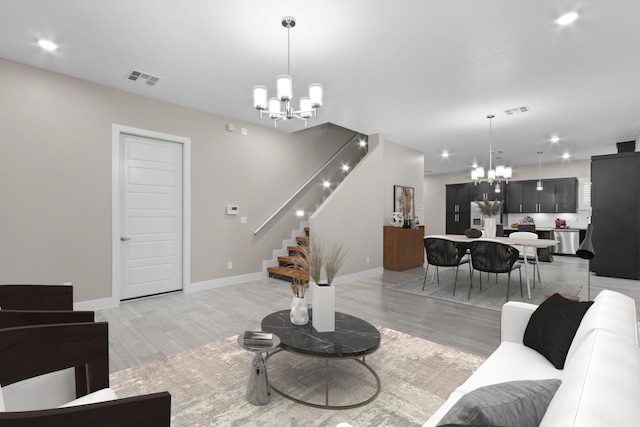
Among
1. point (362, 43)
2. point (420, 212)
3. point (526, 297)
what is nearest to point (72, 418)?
point (362, 43)

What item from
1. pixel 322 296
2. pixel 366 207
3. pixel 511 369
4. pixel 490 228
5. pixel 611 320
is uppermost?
pixel 366 207

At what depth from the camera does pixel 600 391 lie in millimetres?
786

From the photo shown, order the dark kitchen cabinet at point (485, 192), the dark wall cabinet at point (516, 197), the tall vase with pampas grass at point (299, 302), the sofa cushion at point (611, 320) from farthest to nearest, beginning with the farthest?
the dark kitchen cabinet at point (485, 192)
the dark wall cabinet at point (516, 197)
the tall vase with pampas grass at point (299, 302)
the sofa cushion at point (611, 320)

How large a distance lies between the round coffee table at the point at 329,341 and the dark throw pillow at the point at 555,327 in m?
0.94

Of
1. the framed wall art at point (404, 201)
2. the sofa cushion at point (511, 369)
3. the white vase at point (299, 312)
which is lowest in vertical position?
the sofa cushion at point (511, 369)

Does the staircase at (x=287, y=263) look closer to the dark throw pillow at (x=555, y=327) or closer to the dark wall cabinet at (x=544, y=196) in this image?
the dark throw pillow at (x=555, y=327)

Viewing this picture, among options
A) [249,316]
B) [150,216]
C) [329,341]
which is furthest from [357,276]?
[329,341]

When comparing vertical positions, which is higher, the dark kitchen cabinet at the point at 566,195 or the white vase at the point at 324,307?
the dark kitchen cabinet at the point at 566,195

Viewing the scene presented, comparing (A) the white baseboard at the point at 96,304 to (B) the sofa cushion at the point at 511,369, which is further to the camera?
(A) the white baseboard at the point at 96,304

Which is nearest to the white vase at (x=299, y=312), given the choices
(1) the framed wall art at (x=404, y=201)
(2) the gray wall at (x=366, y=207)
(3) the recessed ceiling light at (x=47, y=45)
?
(2) the gray wall at (x=366, y=207)

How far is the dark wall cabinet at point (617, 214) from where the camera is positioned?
237 inches

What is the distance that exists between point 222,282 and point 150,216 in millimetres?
1577

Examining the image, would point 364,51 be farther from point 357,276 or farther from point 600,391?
point 357,276

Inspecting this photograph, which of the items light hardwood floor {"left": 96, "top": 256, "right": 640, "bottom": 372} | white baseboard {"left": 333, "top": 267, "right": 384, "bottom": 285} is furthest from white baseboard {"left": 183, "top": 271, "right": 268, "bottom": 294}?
white baseboard {"left": 333, "top": 267, "right": 384, "bottom": 285}
